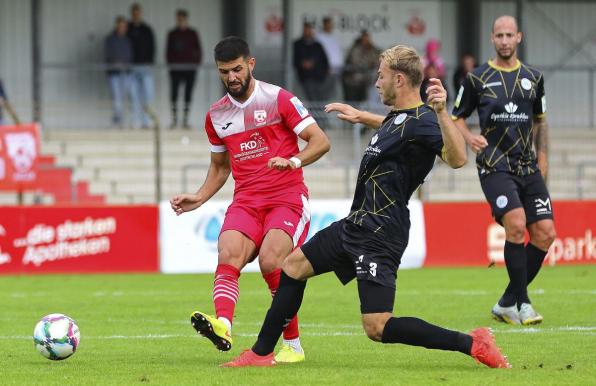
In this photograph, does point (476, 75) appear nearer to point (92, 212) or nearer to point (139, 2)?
point (92, 212)

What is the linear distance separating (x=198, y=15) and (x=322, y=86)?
12.1 ft

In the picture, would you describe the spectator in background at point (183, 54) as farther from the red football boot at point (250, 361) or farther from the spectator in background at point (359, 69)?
the red football boot at point (250, 361)

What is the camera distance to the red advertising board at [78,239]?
17.5 meters

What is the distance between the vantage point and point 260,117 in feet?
30.1

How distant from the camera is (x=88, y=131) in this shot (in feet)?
77.3

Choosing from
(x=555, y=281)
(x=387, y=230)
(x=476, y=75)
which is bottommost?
(x=555, y=281)

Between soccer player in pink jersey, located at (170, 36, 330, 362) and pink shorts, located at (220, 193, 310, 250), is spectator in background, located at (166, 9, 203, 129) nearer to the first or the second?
soccer player in pink jersey, located at (170, 36, 330, 362)

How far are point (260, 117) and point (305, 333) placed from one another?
2.07m

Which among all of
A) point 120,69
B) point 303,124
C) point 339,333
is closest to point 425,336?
point 303,124

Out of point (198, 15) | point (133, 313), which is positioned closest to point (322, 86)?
point (198, 15)

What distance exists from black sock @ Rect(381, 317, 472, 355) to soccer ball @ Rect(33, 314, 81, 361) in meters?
2.11

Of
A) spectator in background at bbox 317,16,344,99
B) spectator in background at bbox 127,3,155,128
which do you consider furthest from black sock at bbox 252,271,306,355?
spectator in background at bbox 317,16,344,99

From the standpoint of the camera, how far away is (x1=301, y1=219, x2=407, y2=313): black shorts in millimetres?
7980

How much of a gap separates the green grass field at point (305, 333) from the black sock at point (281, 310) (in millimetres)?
186
